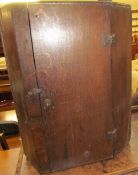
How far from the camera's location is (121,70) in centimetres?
86

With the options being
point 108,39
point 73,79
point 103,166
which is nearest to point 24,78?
point 73,79

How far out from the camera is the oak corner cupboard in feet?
2.34

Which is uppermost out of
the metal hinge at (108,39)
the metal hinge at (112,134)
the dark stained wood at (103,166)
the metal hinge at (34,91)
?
the metal hinge at (108,39)

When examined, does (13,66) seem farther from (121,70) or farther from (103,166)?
(103,166)

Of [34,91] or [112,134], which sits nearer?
[34,91]

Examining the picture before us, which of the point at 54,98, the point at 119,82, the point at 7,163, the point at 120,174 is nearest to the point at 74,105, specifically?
the point at 54,98

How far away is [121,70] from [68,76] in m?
0.23

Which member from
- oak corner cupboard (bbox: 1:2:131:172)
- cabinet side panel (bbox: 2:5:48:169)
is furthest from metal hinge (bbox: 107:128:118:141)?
cabinet side panel (bbox: 2:5:48:169)

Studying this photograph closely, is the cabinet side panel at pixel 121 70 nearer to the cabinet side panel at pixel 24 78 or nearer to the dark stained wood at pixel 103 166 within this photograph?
the dark stained wood at pixel 103 166

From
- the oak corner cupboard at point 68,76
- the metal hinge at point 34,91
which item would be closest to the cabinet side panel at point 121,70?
the oak corner cupboard at point 68,76

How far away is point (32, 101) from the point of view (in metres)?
0.76

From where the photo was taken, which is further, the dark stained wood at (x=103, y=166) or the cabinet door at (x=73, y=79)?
the dark stained wood at (x=103, y=166)

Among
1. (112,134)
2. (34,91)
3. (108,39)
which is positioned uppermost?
(108,39)

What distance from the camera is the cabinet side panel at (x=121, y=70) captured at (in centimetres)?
80
